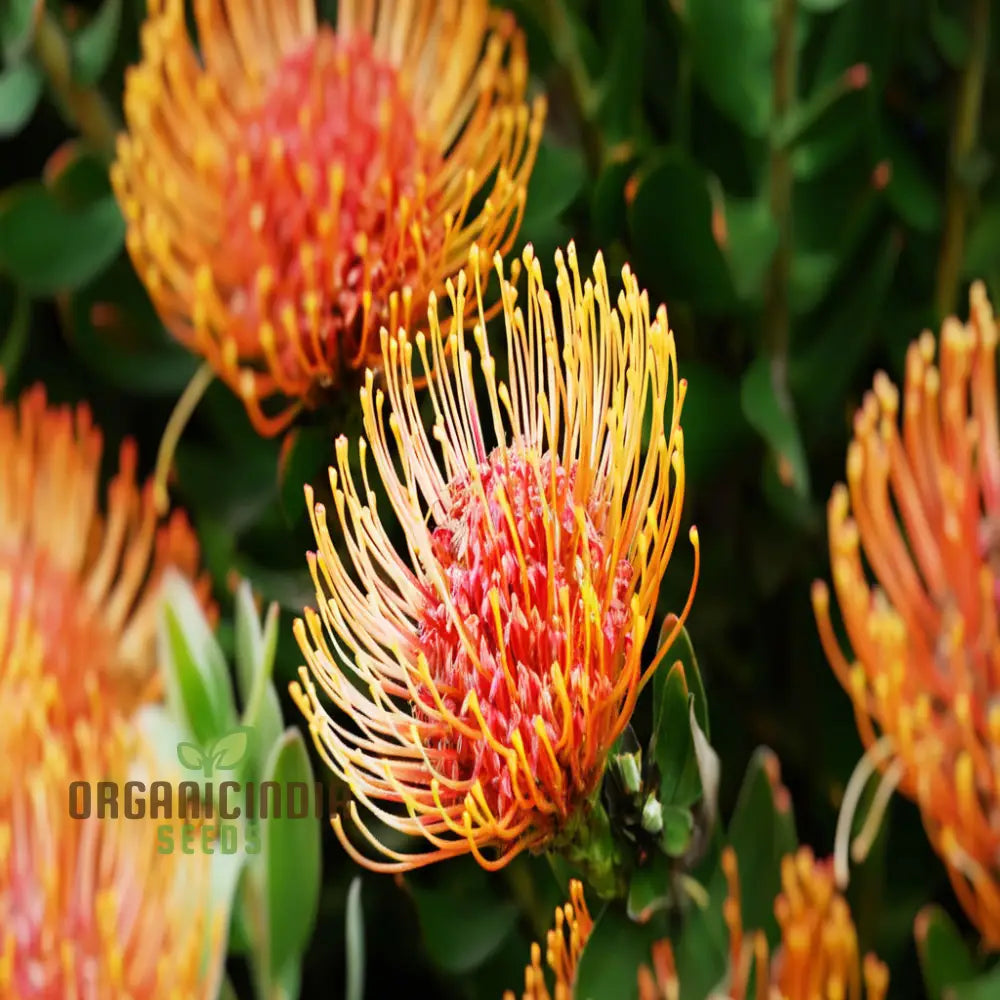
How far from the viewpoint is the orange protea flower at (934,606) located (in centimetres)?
23

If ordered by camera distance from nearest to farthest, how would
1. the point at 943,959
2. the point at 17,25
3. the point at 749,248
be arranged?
the point at 943,959, the point at 749,248, the point at 17,25

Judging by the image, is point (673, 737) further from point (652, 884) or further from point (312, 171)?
point (312, 171)

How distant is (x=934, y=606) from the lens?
243mm

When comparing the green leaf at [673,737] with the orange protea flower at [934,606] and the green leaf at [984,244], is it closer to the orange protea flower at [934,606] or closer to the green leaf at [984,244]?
the orange protea flower at [934,606]

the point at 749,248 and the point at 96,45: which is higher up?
the point at 96,45

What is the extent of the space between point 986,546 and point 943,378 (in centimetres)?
5

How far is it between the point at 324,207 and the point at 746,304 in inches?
5.2

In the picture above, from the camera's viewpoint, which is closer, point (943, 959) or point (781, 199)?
point (943, 959)

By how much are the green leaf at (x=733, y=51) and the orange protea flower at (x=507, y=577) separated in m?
0.11

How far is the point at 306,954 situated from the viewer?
340mm

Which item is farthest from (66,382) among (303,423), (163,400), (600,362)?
(600,362)

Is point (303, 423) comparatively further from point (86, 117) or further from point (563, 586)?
point (86, 117)

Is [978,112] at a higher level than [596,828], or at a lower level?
higher

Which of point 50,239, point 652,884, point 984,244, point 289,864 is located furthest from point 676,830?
point 50,239
